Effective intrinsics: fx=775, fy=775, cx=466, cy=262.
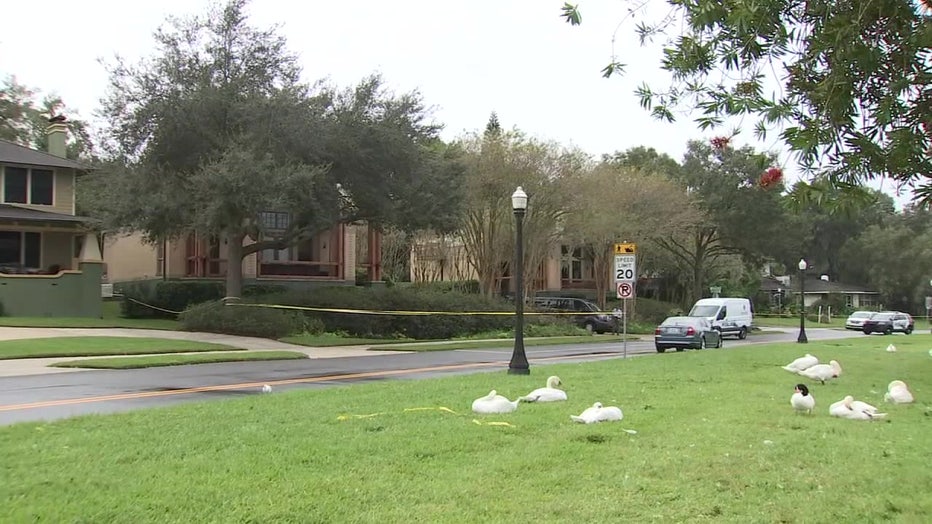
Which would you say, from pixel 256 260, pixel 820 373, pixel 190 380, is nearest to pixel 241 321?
pixel 256 260

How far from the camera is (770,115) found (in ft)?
21.6

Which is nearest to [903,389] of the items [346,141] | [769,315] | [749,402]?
[749,402]

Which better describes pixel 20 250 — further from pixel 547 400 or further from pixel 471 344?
pixel 547 400

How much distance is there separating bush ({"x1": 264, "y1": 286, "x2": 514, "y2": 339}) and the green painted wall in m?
6.46

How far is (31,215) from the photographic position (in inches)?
1145

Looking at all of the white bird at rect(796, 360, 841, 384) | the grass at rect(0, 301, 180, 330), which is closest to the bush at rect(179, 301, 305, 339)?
the grass at rect(0, 301, 180, 330)

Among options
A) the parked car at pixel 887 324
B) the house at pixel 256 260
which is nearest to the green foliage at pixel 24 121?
the house at pixel 256 260

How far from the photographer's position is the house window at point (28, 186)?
30.8m

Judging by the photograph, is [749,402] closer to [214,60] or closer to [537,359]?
[537,359]

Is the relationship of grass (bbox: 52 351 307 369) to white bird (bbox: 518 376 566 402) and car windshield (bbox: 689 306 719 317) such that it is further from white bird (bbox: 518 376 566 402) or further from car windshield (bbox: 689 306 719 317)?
car windshield (bbox: 689 306 719 317)

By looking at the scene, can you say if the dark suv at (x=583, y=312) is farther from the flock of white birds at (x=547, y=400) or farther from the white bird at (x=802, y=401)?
the white bird at (x=802, y=401)

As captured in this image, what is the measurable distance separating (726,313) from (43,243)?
3204cm

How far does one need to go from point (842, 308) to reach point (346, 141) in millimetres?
67608

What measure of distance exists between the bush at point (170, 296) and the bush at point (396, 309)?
12.2ft
